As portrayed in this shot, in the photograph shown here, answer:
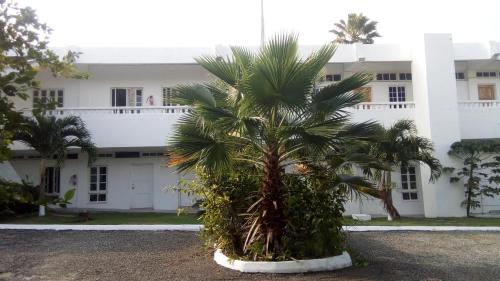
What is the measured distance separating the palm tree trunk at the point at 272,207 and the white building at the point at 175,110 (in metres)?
10.5

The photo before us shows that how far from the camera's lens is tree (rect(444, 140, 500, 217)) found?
16.4 metres

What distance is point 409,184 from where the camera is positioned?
18828mm

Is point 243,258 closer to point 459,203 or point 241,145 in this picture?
point 241,145

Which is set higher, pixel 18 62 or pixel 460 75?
pixel 460 75

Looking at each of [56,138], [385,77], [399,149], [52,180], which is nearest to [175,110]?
[56,138]

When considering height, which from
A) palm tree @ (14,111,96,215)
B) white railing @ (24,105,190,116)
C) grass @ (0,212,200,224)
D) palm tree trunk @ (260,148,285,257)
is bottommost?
grass @ (0,212,200,224)

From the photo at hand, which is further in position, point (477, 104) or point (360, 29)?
point (360, 29)

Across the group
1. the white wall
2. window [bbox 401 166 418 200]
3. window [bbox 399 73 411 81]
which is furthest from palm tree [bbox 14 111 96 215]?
window [bbox 399 73 411 81]

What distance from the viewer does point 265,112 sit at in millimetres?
7102

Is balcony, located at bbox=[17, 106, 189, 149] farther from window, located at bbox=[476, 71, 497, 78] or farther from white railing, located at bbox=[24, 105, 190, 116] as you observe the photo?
window, located at bbox=[476, 71, 497, 78]

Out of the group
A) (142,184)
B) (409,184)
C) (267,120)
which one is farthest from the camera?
(142,184)

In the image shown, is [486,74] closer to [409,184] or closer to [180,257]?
[409,184]

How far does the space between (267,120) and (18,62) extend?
15.8ft

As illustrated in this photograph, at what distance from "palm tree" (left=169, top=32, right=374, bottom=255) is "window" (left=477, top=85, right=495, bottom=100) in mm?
15891
